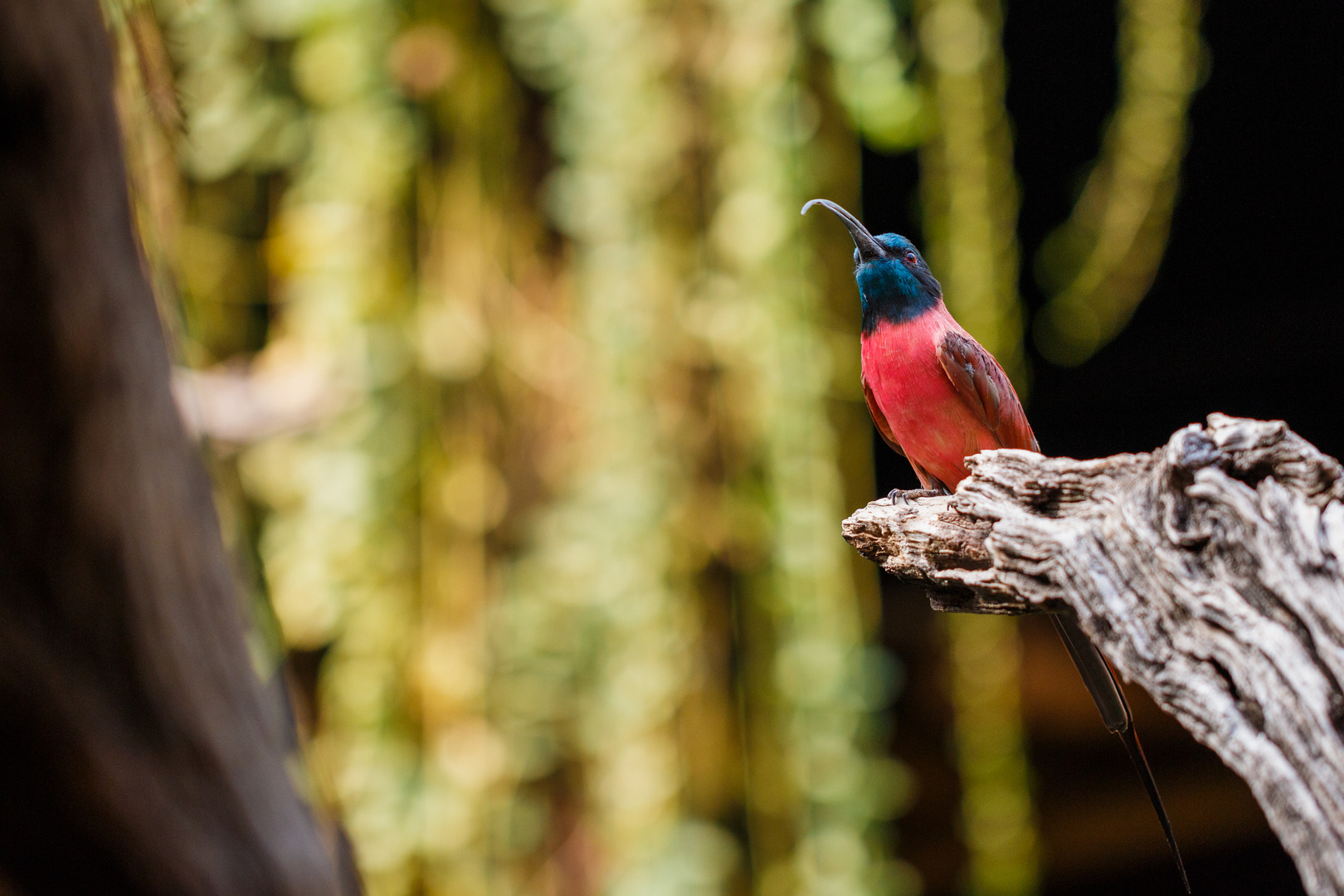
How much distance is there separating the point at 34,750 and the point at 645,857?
3.86ft

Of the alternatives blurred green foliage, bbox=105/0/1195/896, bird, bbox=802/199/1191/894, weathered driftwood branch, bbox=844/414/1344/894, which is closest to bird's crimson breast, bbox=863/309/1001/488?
bird, bbox=802/199/1191/894

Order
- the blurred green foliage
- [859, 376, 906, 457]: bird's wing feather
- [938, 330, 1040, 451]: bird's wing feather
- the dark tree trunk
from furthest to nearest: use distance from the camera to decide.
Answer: the blurred green foliage < [859, 376, 906, 457]: bird's wing feather < [938, 330, 1040, 451]: bird's wing feather < the dark tree trunk

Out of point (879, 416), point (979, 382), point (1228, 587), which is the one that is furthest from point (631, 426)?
point (1228, 587)

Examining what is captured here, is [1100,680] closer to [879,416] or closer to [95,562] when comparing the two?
[879,416]

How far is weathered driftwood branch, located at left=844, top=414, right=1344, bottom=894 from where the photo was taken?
0.71m

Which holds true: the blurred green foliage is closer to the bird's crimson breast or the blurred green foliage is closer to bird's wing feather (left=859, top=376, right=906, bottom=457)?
bird's wing feather (left=859, top=376, right=906, bottom=457)

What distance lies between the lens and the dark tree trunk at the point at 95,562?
3.65 ft

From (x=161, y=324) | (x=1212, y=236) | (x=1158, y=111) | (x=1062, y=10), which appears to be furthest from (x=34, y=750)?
(x=1212, y=236)

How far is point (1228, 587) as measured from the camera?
789mm

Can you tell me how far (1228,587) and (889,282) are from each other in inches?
26.5

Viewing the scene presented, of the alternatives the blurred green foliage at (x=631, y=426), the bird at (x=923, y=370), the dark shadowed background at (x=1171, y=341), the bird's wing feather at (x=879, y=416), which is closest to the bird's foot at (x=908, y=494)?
the bird at (x=923, y=370)

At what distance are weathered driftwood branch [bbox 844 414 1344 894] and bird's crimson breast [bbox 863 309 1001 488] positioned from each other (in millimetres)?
389

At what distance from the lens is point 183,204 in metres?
2.41

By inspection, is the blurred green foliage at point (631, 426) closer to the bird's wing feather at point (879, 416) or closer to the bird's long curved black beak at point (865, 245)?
the bird's wing feather at point (879, 416)
